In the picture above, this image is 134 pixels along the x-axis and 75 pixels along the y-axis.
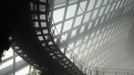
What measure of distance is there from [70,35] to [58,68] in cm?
1029

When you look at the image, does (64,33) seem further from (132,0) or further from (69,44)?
(132,0)

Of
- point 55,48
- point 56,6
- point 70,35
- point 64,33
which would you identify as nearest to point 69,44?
point 70,35

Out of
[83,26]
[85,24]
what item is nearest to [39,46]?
[83,26]

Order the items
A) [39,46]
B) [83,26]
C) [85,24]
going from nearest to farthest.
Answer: [39,46] → [83,26] → [85,24]

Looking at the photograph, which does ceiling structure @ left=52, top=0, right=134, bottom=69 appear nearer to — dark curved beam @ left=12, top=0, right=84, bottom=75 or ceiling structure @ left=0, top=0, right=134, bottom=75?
ceiling structure @ left=0, top=0, right=134, bottom=75

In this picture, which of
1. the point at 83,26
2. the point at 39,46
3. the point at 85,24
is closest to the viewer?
the point at 39,46

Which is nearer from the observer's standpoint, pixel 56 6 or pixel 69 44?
pixel 56 6

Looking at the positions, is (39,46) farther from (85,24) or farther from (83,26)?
(85,24)

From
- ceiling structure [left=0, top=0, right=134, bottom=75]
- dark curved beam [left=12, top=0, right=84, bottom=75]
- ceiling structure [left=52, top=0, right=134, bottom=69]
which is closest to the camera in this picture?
dark curved beam [left=12, top=0, right=84, bottom=75]

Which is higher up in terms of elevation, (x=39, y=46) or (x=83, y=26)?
(x=39, y=46)

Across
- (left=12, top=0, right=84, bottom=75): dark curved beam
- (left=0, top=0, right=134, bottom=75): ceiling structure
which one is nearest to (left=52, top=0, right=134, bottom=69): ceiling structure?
(left=0, top=0, right=134, bottom=75): ceiling structure

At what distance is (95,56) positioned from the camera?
50.0 metres

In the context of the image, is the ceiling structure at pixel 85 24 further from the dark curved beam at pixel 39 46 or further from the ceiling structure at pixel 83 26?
the dark curved beam at pixel 39 46

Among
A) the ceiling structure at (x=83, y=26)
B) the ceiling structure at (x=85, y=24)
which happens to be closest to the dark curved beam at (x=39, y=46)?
the ceiling structure at (x=83, y=26)
